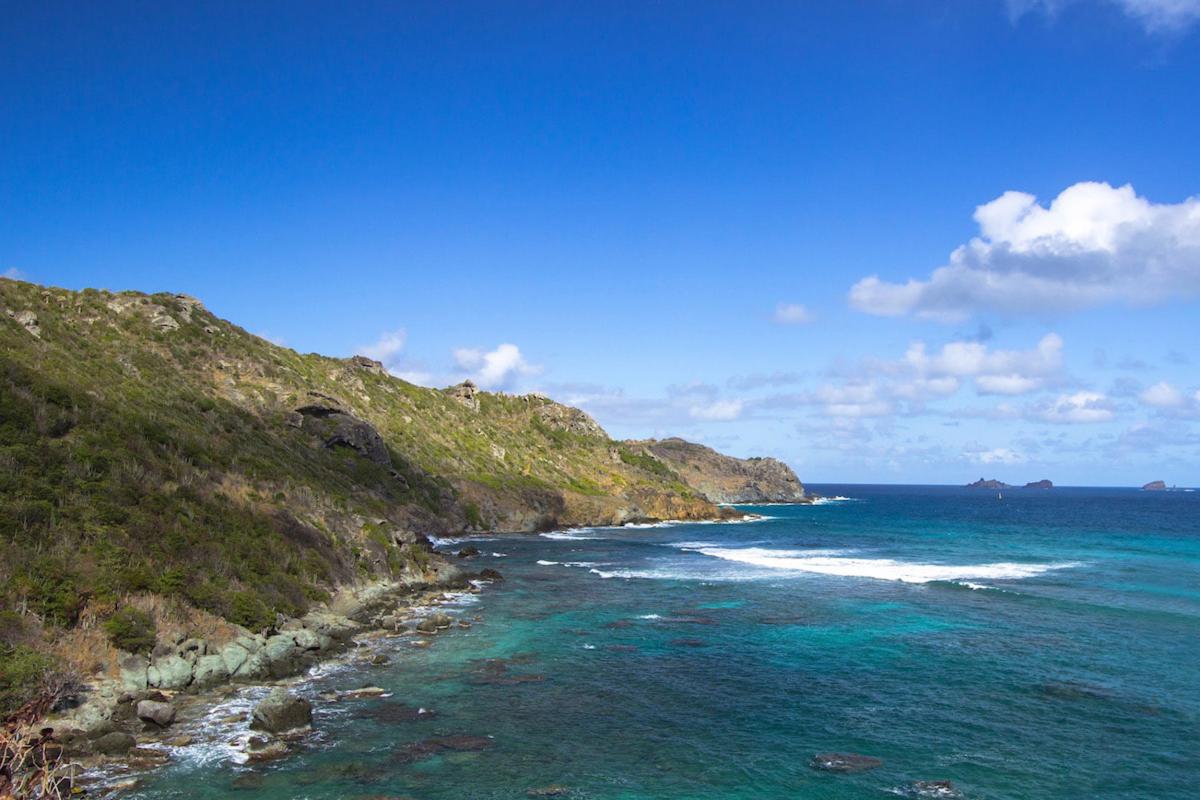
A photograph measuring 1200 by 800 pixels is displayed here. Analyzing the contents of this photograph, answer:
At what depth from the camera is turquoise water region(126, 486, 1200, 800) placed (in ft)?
78.5

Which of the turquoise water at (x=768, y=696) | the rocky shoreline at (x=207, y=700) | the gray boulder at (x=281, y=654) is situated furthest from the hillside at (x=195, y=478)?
the turquoise water at (x=768, y=696)

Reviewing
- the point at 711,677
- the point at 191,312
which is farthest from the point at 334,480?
the point at 711,677

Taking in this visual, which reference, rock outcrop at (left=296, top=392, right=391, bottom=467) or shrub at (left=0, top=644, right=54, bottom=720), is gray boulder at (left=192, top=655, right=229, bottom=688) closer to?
shrub at (left=0, top=644, right=54, bottom=720)

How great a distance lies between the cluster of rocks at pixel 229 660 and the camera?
30.0m

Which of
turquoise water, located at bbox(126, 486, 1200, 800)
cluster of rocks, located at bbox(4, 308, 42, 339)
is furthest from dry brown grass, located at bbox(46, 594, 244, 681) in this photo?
cluster of rocks, located at bbox(4, 308, 42, 339)

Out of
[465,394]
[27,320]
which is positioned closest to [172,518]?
[27,320]

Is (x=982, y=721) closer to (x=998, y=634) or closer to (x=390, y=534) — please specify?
(x=998, y=634)

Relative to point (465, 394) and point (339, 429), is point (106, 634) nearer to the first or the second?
point (339, 429)

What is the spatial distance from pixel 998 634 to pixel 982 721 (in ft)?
59.6

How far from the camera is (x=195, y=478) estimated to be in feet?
153

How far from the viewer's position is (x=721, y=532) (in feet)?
423

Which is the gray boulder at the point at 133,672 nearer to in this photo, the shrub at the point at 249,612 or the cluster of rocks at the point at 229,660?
the cluster of rocks at the point at 229,660

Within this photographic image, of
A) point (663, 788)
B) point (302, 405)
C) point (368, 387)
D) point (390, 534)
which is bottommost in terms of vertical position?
point (663, 788)

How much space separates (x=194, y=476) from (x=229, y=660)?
17.7 meters
